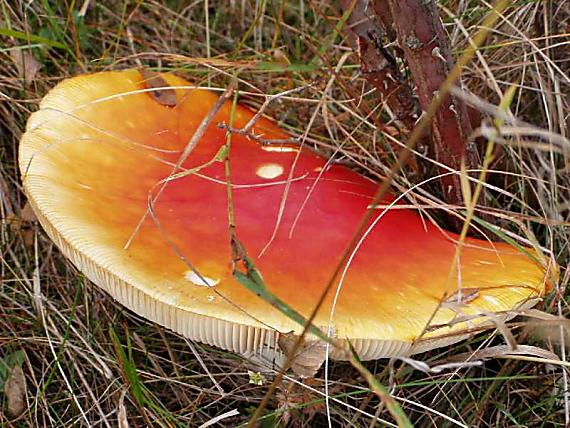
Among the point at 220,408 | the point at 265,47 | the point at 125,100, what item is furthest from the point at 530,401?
the point at 265,47

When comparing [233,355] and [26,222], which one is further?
[26,222]

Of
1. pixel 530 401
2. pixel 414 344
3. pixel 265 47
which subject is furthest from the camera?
pixel 265 47

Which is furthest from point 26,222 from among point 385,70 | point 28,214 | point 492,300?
point 492,300

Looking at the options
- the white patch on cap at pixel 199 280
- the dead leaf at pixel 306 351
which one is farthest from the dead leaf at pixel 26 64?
the dead leaf at pixel 306 351

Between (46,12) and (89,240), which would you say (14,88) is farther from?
(89,240)

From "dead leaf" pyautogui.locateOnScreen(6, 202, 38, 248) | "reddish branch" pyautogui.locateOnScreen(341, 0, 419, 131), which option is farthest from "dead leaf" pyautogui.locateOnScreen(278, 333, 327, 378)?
"dead leaf" pyautogui.locateOnScreen(6, 202, 38, 248)

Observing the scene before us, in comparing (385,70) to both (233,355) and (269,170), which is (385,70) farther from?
(233,355)
